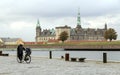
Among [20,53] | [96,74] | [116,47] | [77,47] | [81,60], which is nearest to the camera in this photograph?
[96,74]

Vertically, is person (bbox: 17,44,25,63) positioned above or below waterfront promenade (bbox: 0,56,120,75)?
above

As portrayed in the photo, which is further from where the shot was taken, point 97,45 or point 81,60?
point 97,45

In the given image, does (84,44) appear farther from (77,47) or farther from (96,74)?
(96,74)

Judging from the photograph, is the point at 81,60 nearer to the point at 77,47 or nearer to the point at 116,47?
the point at 116,47

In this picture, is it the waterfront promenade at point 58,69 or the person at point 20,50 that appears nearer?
the waterfront promenade at point 58,69

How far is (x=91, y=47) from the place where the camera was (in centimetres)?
18488

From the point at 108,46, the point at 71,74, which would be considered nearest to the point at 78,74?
the point at 71,74

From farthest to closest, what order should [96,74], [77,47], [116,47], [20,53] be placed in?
[77,47], [116,47], [20,53], [96,74]

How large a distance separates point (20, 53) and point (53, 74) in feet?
49.7

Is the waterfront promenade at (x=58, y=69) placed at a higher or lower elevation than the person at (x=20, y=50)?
lower

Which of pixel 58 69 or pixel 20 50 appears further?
pixel 20 50

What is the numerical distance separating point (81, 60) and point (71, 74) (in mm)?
17484

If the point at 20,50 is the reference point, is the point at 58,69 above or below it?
below

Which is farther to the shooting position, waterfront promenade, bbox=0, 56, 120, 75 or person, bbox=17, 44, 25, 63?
person, bbox=17, 44, 25, 63
